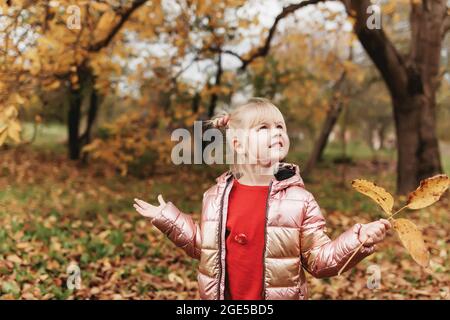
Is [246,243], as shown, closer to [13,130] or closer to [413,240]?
[413,240]

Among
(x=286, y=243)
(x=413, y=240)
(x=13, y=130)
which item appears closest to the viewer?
(x=413, y=240)

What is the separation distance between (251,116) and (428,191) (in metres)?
0.75

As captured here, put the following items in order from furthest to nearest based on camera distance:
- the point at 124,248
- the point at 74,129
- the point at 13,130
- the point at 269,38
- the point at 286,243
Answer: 1. the point at 74,129
2. the point at 269,38
3. the point at 124,248
4. the point at 13,130
5. the point at 286,243

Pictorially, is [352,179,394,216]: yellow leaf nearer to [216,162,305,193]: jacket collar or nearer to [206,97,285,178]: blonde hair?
[216,162,305,193]: jacket collar

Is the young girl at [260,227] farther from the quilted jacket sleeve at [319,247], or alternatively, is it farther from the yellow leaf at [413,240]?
the yellow leaf at [413,240]

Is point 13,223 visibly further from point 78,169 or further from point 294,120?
point 294,120

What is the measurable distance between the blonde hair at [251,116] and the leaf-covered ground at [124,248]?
1.72 metres

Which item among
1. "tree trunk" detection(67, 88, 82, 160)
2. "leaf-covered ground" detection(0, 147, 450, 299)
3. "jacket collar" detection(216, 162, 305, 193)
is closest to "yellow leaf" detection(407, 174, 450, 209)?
"jacket collar" detection(216, 162, 305, 193)

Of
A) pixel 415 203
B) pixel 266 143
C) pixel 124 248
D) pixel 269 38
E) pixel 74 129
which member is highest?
pixel 269 38

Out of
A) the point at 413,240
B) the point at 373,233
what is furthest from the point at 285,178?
the point at 413,240

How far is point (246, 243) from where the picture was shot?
82.4 inches

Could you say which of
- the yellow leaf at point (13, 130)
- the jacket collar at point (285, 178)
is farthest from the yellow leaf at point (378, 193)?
the yellow leaf at point (13, 130)

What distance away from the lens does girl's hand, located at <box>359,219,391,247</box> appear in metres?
1.93

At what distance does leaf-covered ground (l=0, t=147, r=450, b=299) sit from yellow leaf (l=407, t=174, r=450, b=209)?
1.44 metres
